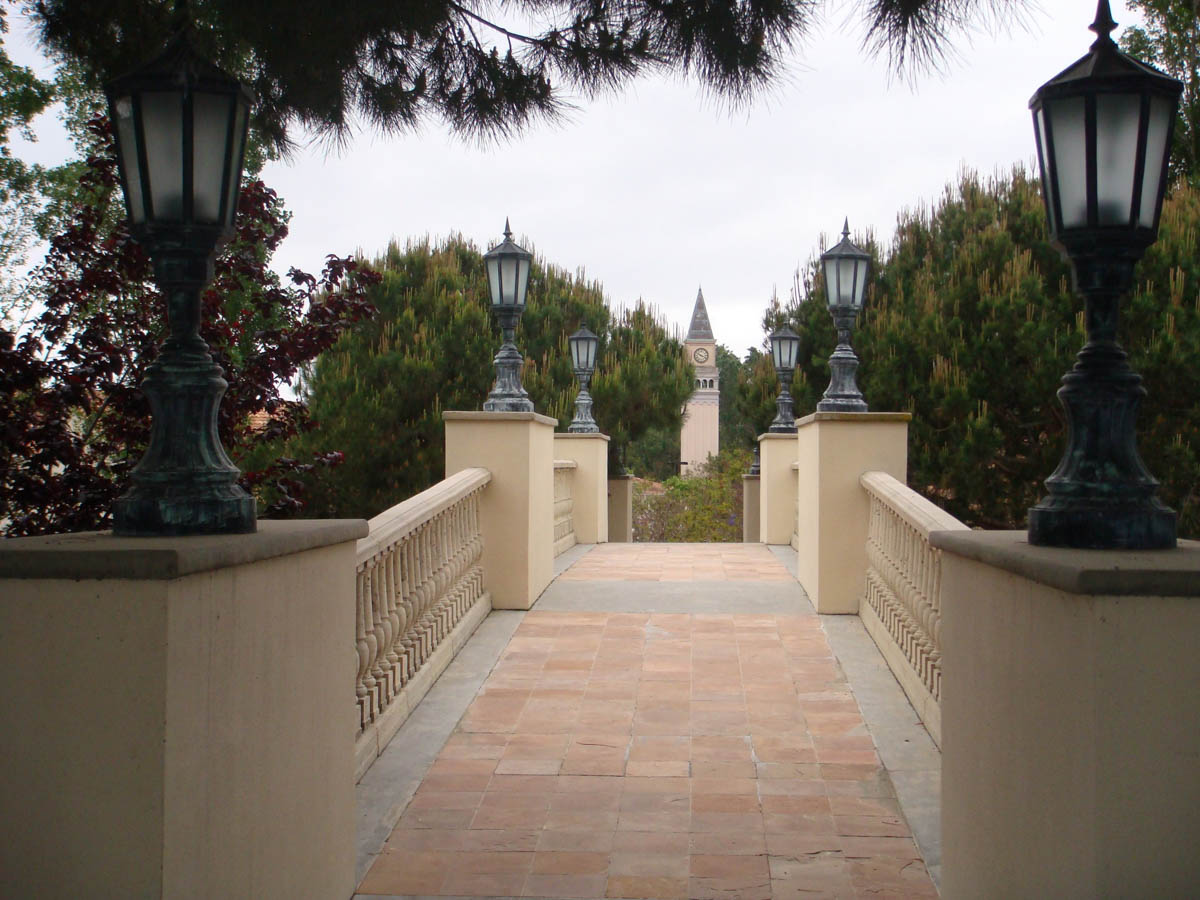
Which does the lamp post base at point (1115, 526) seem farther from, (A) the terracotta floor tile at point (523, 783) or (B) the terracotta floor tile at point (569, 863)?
(A) the terracotta floor tile at point (523, 783)

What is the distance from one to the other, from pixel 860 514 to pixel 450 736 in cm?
415

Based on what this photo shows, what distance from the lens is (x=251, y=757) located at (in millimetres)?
3115

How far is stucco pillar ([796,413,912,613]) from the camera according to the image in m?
8.68

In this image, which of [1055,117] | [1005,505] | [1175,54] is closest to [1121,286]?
[1055,117]

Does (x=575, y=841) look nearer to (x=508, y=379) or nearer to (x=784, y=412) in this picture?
(x=508, y=379)

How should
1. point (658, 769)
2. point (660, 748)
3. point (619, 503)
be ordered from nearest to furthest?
point (658, 769) < point (660, 748) < point (619, 503)

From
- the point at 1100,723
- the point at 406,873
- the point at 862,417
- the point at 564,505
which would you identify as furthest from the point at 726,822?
the point at 564,505

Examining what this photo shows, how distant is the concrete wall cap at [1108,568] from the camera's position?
2.54 meters

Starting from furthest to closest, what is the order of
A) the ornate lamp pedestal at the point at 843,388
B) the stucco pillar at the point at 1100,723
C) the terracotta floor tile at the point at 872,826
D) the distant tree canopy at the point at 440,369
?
the distant tree canopy at the point at 440,369 → the ornate lamp pedestal at the point at 843,388 → the terracotta floor tile at the point at 872,826 → the stucco pillar at the point at 1100,723

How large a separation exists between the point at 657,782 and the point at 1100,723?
291 cm

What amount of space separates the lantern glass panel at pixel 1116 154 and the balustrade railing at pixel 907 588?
2523 mm

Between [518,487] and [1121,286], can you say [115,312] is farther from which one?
[1121,286]

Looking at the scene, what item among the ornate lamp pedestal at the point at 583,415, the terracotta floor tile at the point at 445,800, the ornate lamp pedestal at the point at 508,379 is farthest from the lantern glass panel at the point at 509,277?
the ornate lamp pedestal at the point at 583,415

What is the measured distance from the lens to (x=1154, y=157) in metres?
3.14
